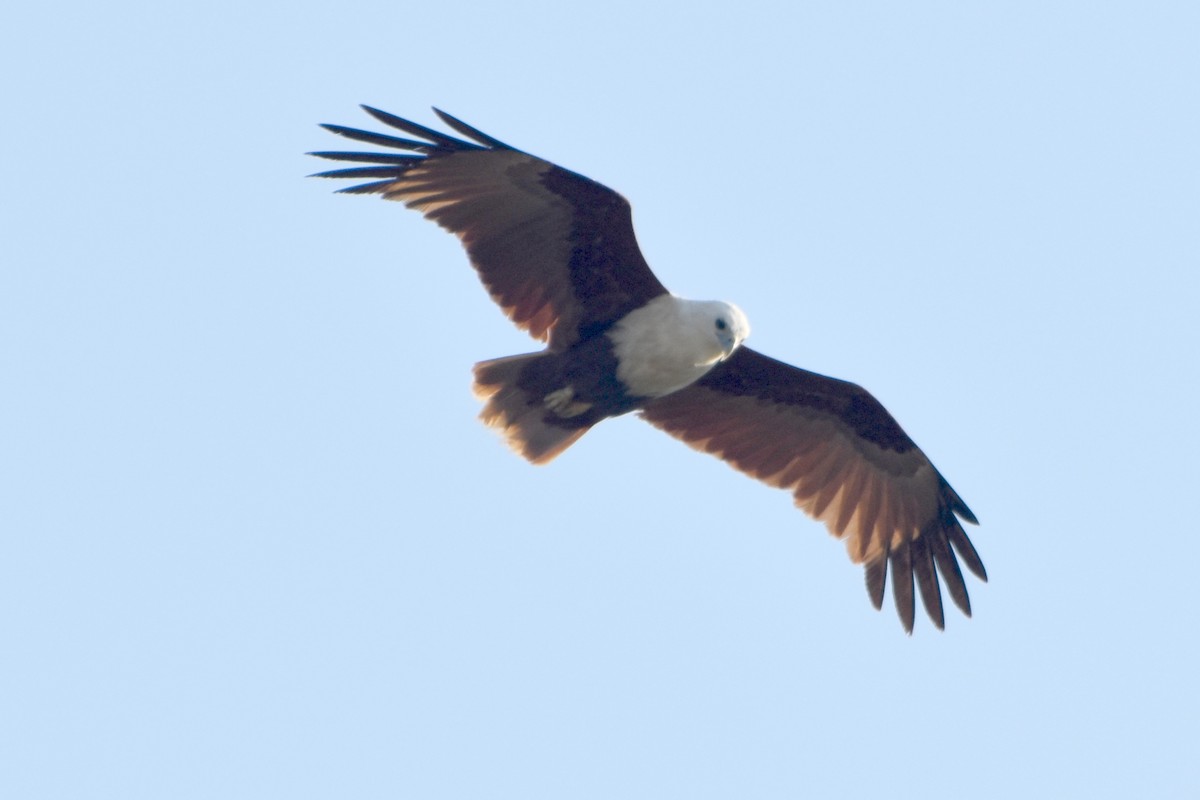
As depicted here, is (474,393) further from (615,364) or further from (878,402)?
(878,402)

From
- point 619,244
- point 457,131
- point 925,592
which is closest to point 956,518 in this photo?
point 925,592

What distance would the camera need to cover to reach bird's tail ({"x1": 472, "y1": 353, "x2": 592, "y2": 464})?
35.0 ft

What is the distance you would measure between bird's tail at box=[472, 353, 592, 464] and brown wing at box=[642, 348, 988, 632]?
807 mm

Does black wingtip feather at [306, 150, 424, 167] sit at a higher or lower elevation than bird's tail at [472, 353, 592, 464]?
higher

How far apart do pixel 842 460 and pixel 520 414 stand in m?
2.33

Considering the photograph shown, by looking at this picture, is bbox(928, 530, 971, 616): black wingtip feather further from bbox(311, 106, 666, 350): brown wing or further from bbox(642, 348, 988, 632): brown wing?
bbox(311, 106, 666, 350): brown wing

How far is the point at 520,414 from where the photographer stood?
10.8m

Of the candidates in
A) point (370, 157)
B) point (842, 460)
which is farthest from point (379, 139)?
point (842, 460)

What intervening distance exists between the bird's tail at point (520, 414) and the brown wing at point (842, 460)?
0.81 metres

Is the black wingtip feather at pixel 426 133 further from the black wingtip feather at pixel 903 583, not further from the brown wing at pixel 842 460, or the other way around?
the black wingtip feather at pixel 903 583

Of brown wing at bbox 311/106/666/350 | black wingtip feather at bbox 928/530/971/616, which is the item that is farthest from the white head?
black wingtip feather at bbox 928/530/971/616

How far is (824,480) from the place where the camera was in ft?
39.1

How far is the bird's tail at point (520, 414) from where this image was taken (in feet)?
35.0

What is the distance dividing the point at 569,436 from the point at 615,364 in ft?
2.15
